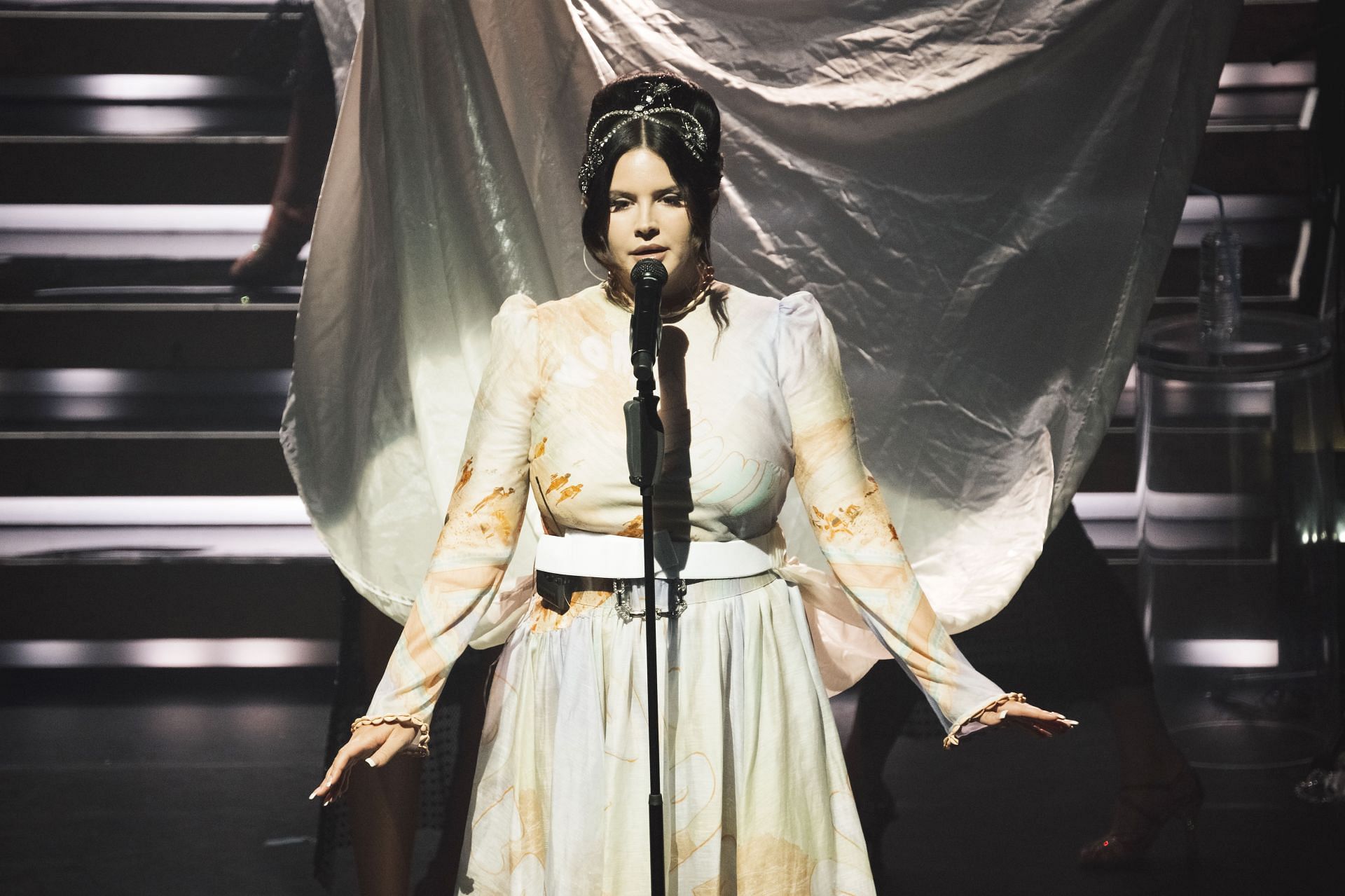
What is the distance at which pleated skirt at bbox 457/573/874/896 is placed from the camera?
1.81 metres

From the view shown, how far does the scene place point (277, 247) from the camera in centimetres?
324

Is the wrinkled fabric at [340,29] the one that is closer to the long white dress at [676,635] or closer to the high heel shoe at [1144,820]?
the long white dress at [676,635]

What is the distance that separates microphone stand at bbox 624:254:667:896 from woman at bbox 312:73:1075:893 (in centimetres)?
9

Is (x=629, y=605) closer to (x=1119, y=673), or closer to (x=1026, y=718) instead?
(x=1026, y=718)

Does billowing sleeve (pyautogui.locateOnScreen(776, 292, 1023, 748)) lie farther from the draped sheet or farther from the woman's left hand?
the draped sheet

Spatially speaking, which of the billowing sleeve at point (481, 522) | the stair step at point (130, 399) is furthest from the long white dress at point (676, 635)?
the stair step at point (130, 399)

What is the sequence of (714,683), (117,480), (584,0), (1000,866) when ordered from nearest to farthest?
(714,683) → (584,0) → (1000,866) → (117,480)

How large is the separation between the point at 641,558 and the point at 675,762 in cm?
25

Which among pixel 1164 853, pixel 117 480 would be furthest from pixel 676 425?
pixel 117 480

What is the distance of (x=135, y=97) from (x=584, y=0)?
55.5 inches

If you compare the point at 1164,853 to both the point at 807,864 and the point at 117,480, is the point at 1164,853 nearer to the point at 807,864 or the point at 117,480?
the point at 807,864

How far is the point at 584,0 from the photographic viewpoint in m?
2.54

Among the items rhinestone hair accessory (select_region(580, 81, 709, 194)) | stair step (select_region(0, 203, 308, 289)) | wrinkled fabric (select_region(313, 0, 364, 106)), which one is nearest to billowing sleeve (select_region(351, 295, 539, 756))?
rhinestone hair accessory (select_region(580, 81, 709, 194))

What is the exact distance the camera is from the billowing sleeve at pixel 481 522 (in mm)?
1832
